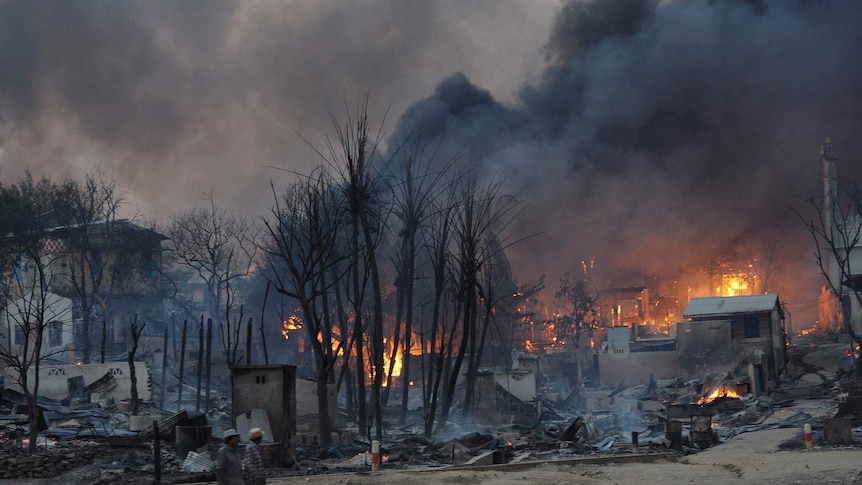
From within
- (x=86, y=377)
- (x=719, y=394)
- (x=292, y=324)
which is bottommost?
(x=719, y=394)

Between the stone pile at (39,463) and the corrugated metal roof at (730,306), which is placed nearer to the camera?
the stone pile at (39,463)

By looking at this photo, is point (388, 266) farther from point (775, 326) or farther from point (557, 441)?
point (557, 441)

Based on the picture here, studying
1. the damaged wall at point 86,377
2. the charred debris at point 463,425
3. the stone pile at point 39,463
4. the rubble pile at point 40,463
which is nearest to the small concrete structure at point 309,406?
the charred debris at point 463,425

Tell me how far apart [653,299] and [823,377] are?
40807 millimetres

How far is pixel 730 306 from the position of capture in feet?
141

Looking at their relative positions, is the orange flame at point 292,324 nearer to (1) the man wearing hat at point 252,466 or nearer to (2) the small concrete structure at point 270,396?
(2) the small concrete structure at point 270,396

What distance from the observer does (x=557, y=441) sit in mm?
21766

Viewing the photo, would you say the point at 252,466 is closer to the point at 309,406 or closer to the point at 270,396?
the point at 270,396

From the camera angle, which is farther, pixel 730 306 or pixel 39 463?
pixel 730 306

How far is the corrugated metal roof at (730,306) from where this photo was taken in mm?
42031

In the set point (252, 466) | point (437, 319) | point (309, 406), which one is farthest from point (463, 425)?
point (252, 466)

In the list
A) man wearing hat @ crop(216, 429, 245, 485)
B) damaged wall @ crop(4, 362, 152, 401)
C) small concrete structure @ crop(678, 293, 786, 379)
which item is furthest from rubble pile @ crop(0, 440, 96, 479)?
small concrete structure @ crop(678, 293, 786, 379)

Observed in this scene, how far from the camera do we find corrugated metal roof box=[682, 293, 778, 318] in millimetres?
42031

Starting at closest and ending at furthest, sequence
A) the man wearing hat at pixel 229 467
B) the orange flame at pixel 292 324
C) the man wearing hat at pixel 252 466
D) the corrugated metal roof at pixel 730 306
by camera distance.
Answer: the man wearing hat at pixel 229 467, the man wearing hat at pixel 252 466, the corrugated metal roof at pixel 730 306, the orange flame at pixel 292 324
